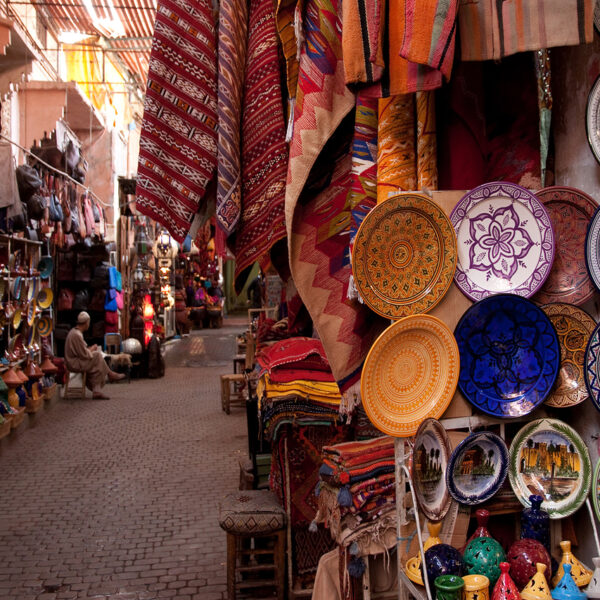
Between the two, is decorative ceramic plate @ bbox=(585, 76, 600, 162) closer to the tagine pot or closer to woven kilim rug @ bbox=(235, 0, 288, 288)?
woven kilim rug @ bbox=(235, 0, 288, 288)

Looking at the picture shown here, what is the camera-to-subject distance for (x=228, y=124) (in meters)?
1.91

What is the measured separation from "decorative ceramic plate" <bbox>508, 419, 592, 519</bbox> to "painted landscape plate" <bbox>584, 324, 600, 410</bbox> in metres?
0.14

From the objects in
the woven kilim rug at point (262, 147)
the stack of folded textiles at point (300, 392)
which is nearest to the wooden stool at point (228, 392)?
the stack of folded textiles at point (300, 392)

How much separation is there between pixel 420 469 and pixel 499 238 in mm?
757

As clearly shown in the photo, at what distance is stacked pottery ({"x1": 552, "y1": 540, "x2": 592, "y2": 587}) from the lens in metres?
1.59

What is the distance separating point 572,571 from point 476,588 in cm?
27

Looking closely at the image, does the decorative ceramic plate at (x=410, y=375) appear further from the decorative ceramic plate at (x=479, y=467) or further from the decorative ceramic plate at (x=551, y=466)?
the decorative ceramic plate at (x=551, y=466)

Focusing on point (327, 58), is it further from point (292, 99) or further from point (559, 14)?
point (559, 14)

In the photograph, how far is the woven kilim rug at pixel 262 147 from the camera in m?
1.94

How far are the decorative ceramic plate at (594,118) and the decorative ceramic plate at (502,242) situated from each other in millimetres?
213

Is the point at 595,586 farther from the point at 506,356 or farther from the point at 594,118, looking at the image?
the point at 594,118

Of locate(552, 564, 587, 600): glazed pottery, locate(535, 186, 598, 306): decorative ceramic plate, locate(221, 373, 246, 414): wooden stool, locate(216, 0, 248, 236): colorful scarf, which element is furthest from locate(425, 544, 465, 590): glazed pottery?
locate(221, 373, 246, 414): wooden stool

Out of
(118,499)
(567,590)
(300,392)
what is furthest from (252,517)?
(118,499)

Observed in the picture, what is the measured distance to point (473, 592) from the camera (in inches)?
61.6
